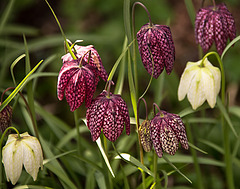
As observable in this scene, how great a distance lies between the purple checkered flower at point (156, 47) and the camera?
4.66ft

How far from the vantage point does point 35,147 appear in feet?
4.63

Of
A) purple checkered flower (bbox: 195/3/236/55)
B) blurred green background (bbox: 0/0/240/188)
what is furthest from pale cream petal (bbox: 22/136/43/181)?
blurred green background (bbox: 0/0/240/188)

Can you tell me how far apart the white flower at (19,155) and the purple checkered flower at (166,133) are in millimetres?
404

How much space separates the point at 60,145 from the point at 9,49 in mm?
1311

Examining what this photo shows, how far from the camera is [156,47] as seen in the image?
56.2 inches

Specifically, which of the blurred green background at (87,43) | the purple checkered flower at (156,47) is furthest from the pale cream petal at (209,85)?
the blurred green background at (87,43)

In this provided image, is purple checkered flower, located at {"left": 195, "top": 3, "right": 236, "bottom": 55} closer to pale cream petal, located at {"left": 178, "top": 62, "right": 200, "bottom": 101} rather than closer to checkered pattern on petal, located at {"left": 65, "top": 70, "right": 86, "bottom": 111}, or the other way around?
pale cream petal, located at {"left": 178, "top": 62, "right": 200, "bottom": 101}

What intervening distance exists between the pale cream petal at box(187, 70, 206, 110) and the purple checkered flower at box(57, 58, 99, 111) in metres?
0.35

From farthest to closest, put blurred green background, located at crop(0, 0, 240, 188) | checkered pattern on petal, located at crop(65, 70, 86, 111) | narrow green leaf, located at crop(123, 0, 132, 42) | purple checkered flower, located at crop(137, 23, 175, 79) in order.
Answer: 1. blurred green background, located at crop(0, 0, 240, 188)
2. narrow green leaf, located at crop(123, 0, 132, 42)
3. purple checkered flower, located at crop(137, 23, 175, 79)
4. checkered pattern on petal, located at crop(65, 70, 86, 111)

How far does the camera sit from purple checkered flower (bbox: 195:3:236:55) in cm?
161

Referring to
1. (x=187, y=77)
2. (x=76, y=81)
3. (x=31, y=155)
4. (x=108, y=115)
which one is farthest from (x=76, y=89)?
(x=187, y=77)

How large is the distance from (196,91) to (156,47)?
210mm

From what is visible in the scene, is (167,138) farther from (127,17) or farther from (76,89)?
(127,17)

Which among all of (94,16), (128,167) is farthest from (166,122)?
(94,16)
